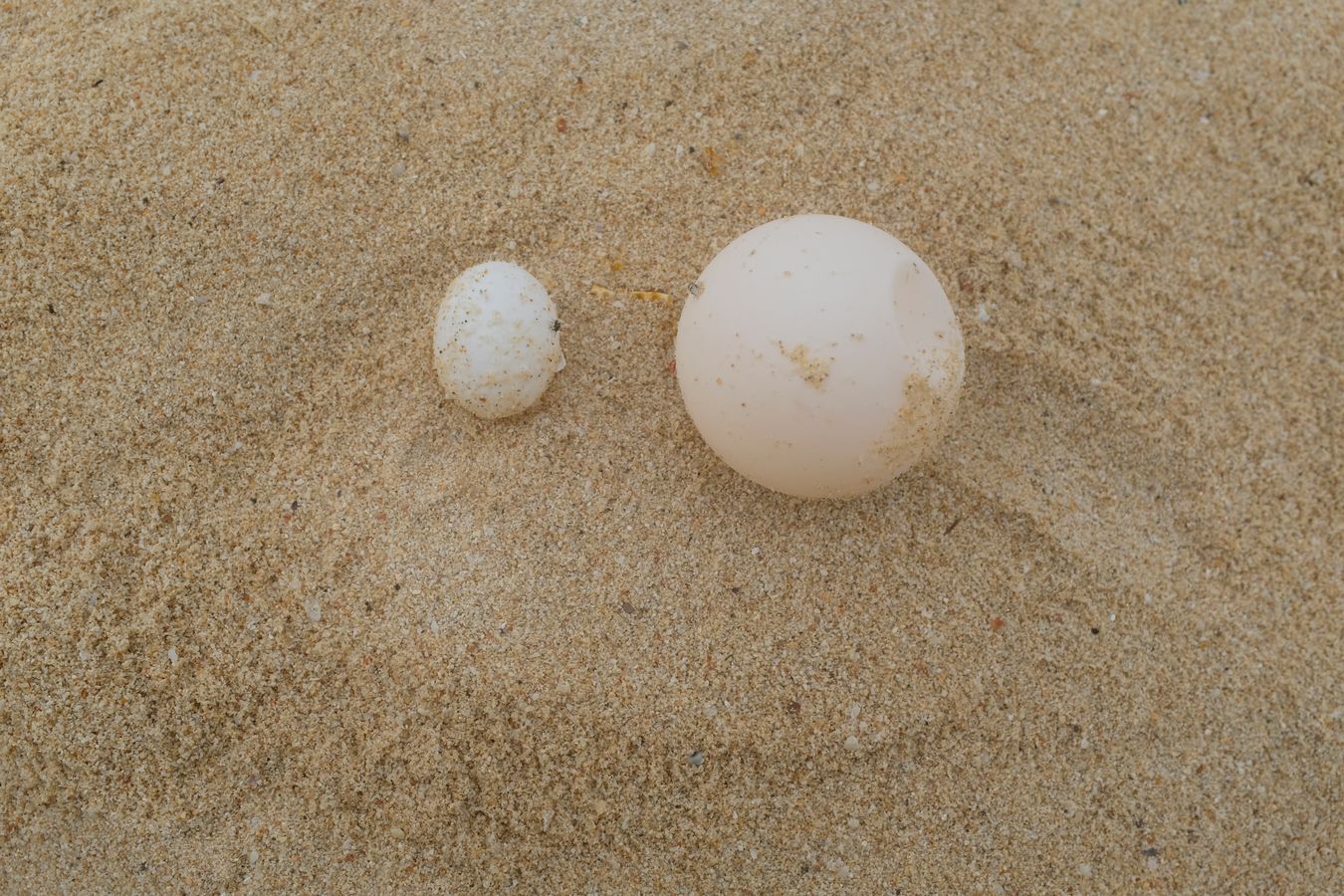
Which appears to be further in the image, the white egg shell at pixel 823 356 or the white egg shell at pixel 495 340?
the white egg shell at pixel 495 340

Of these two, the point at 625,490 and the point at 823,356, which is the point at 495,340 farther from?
the point at 823,356

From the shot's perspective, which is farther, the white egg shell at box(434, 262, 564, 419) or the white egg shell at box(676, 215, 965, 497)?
the white egg shell at box(434, 262, 564, 419)

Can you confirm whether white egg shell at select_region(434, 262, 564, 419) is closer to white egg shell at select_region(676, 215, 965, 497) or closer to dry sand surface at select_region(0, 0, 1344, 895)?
dry sand surface at select_region(0, 0, 1344, 895)

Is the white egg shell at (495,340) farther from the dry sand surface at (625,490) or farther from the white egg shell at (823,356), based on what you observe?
the white egg shell at (823,356)

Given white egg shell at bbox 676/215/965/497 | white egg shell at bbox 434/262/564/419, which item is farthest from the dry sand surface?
white egg shell at bbox 676/215/965/497

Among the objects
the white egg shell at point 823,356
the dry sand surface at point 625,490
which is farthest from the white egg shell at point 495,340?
the white egg shell at point 823,356
